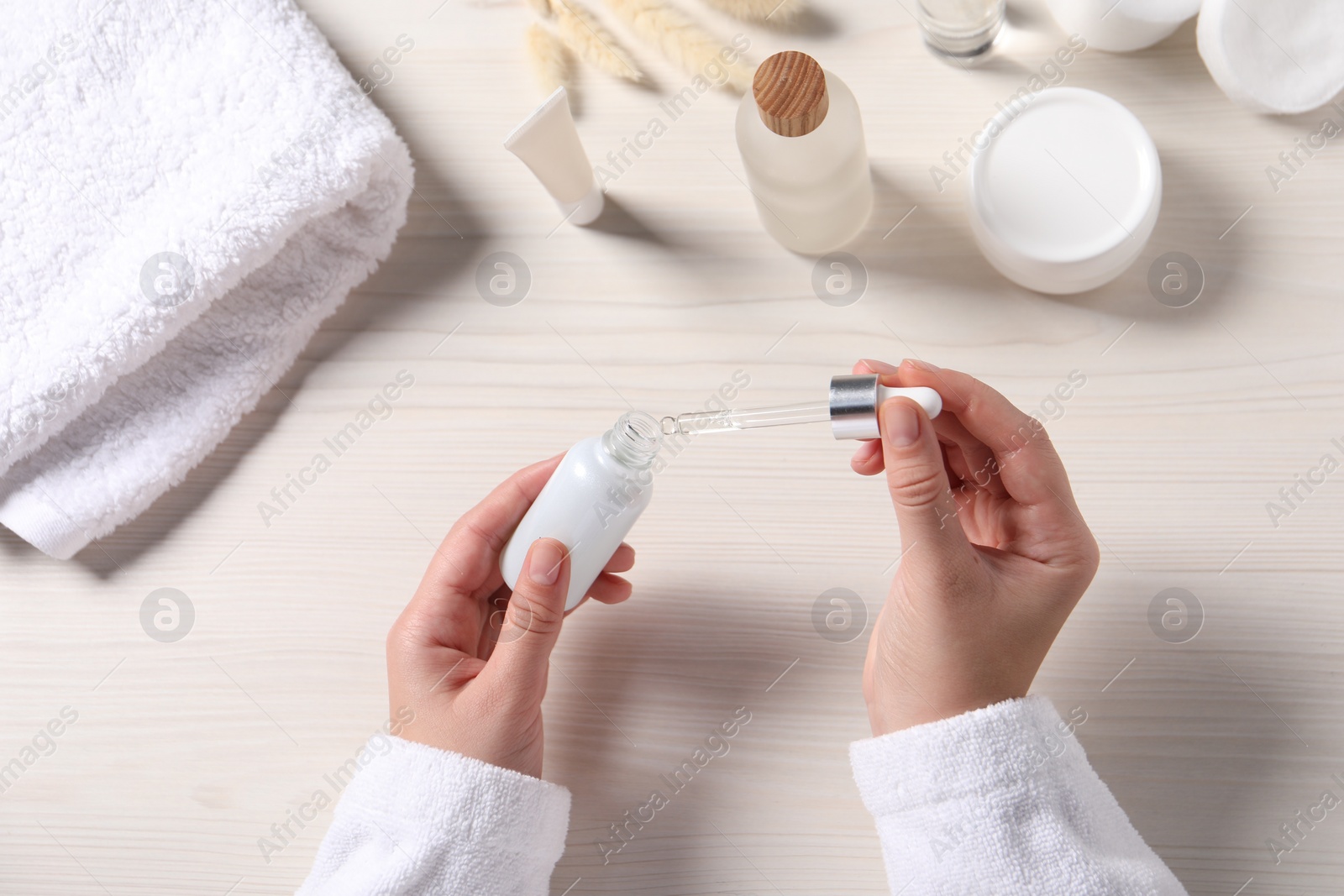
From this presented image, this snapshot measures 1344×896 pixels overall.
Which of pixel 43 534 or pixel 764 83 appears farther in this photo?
pixel 43 534

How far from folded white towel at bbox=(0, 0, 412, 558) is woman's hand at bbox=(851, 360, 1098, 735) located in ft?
1.59

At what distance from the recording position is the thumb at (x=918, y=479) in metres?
0.59

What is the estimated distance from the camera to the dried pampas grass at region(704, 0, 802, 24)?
82 centimetres

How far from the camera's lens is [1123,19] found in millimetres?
752

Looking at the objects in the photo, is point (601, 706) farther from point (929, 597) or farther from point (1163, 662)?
point (1163, 662)

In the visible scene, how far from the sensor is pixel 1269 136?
77cm

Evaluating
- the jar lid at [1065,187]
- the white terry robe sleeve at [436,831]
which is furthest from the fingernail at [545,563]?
the jar lid at [1065,187]

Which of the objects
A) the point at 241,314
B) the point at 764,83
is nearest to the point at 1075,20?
the point at 764,83

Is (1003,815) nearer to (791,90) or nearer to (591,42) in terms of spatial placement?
(791,90)

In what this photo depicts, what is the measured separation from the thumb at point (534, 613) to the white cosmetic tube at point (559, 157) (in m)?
0.31

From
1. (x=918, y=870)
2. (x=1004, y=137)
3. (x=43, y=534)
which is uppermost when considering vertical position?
(x=43, y=534)

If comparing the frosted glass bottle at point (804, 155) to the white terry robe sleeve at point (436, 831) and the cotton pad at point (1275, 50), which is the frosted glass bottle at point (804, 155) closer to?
the cotton pad at point (1275, 50)

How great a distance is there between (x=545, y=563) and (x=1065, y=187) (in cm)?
50

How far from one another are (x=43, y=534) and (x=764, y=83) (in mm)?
697
